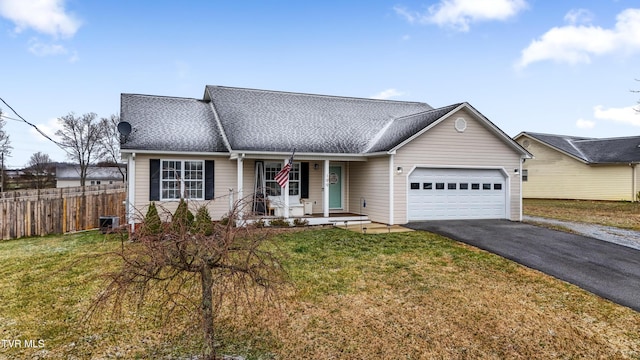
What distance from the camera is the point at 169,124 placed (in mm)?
14344

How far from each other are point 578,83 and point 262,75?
1673 centimetres

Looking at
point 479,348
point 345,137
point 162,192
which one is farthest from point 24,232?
point 479,348

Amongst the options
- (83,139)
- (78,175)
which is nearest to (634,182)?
(83,139)

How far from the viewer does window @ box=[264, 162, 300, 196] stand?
1470cm

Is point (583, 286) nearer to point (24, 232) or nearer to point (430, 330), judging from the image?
point (430, 330)

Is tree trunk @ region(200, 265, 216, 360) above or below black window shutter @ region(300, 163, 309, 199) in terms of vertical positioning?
below

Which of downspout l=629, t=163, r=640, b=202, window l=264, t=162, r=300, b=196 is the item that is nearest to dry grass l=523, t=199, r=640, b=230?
downspout l=629, t=163, r=640, b=202

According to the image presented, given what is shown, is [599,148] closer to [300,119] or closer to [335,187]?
[335,187]

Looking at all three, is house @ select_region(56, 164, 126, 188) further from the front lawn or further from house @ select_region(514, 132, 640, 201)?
the front lawn

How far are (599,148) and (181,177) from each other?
2773cm

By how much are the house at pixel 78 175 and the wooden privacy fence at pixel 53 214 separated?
115 ft

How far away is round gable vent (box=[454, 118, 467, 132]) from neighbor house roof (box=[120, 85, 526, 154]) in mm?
613

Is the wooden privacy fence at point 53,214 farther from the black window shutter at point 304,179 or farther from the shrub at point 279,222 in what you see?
the black window shutter at point 304,179

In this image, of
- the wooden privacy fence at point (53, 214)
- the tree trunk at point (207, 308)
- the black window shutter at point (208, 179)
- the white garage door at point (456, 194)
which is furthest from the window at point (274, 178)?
A: the tree trunk at point (207, 308)
